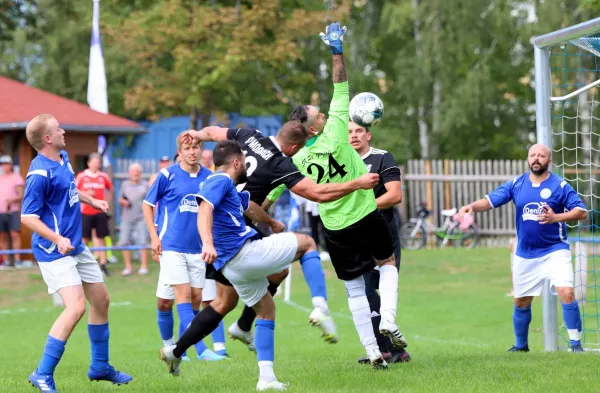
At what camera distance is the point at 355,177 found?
8953 mm

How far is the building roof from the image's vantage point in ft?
77.1

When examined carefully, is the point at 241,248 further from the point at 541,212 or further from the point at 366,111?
the point at 541,212

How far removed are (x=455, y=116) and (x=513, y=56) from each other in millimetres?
4613

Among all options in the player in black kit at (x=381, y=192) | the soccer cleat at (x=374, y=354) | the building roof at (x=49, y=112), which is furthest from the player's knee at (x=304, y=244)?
the building roof at (x=49, y=112)

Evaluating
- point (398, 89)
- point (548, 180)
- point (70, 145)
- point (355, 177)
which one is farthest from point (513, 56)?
point (355, 177)

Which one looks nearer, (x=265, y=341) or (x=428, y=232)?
(x=265, y=341)

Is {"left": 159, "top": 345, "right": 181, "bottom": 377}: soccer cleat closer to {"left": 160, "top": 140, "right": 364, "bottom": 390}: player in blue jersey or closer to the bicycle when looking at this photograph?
{"left": 160, "top": 140, "right": 364, "bottom": 390}: player in blue jersey

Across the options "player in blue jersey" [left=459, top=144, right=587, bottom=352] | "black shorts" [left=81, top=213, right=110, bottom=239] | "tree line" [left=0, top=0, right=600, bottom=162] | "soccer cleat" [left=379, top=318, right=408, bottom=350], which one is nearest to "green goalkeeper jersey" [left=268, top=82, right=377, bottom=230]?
"soccer cleat" [left=379, top=318, right=408, bottom=350]

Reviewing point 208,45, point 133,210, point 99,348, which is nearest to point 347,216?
point 99,348

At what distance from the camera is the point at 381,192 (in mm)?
10273

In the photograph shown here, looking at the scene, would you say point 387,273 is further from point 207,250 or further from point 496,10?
point 496,10

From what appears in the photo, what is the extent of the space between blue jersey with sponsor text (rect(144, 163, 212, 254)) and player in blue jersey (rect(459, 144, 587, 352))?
269 centimetres

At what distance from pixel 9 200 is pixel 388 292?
47.2 feet

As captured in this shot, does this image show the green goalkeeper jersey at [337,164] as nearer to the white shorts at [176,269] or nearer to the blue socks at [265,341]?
the blue socks at [265,341]
